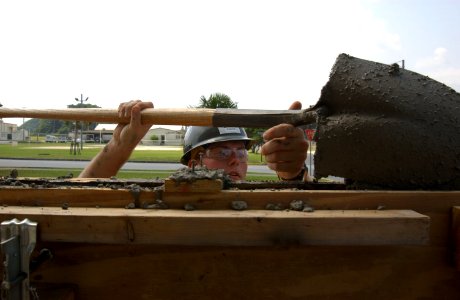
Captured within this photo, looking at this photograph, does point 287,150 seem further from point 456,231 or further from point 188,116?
point 456,231

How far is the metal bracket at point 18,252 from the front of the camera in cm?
128

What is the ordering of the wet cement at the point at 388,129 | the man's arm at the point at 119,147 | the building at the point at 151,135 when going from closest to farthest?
1. the wet cement at the point at 388,129
2. the man's arm at the point at 119,147
3. the building at the point at 151,135

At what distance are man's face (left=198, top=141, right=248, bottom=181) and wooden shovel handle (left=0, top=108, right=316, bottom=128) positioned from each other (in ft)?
4.27

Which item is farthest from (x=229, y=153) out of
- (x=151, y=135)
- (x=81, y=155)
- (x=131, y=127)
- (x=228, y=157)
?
(x=151, y=135)

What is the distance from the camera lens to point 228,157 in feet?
13.4

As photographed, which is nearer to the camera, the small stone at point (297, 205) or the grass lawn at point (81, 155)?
the small stone at point (297, 205)

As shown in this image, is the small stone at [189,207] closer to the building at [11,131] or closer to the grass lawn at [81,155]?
the grass lawn at [81,155]

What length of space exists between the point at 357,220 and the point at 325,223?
0.36 ft

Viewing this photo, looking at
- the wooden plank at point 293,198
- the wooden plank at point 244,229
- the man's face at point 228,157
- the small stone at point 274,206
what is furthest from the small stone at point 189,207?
the man's face at point 228,157

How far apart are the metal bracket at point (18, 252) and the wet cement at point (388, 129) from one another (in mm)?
1240

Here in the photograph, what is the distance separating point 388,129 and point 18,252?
57.5 inches

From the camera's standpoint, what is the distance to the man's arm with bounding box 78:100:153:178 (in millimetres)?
2854

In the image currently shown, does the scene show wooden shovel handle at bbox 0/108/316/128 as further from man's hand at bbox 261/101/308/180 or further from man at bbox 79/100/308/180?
man's hand at bbox 261/101/308/180

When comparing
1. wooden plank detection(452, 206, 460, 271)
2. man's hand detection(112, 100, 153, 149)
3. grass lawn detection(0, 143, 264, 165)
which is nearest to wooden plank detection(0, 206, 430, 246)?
wooden plank detection(452, 206, 460, 271)
